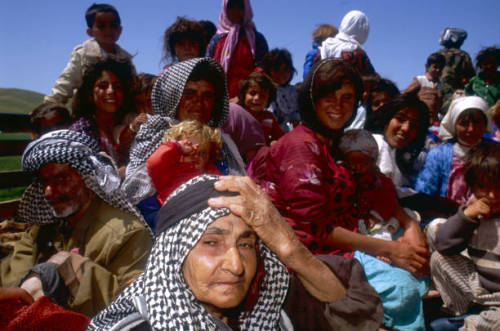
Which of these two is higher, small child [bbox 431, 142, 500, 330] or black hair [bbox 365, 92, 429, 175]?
black hair [bbox 365, 92, 429, 175]

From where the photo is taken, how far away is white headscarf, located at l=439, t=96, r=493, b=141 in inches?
159

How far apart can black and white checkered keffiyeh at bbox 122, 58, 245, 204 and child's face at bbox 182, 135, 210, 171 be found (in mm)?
312

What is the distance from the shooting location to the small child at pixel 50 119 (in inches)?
158

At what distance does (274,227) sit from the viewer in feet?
5.35

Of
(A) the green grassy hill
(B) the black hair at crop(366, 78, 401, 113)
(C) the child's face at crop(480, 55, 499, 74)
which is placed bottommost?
(A) the green grassy hill

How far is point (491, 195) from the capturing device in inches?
107

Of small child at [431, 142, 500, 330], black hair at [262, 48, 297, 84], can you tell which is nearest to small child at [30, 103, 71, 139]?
black hair at [262, 48, 297, 84]

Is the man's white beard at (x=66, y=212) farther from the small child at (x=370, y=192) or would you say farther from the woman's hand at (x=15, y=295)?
the small child at (x=370, y=192)

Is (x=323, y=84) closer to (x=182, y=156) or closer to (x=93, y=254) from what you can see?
(x=182, y=156)

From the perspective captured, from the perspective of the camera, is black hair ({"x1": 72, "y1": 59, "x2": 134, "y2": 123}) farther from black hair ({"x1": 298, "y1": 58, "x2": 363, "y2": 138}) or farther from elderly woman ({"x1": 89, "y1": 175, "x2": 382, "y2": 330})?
elderly woman ({"x1": 89, "y1": 175, "x2": 382, "y2": 330})

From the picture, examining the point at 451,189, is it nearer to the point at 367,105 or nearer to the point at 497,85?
the point at 367,105

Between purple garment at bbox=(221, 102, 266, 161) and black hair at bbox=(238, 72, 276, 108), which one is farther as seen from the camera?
black hair at bbox=(238, 72, 276, 108)

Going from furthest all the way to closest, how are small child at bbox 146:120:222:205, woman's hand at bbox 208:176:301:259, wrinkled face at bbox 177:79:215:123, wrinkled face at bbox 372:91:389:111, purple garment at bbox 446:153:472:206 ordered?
wrinkled face at bbox 372:91:389:111
purple garment at bbox 446:153:472:206
wrinkled face at bbox 177:79:215:123
small child at bbox 146:120:222:205
woman's hand at bbox 208:176:301:259

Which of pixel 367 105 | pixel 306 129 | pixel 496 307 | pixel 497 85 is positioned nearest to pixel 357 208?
pixel 306 129
